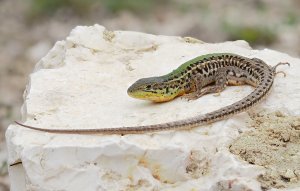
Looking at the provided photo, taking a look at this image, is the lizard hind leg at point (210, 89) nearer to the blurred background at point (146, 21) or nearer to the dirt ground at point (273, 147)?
the dirt ground at point (273, 147)

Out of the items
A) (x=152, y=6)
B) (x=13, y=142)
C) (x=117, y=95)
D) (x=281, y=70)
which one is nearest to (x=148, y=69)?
(x=117, y=95)

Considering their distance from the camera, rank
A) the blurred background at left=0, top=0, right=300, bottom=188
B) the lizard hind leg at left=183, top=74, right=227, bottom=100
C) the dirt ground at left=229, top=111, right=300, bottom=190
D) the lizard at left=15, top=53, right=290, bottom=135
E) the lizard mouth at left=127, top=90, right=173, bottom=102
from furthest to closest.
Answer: the blurred background at left=0, top=0, right=300, bottom=188
the lizard hind leg at left=183, top=74, right=227, bottom=100
the lizard mouth at left=127, top=90, right=173, bottom=102
the lizard at left=15, top=53, right=290, bottom=135
the dirt ground at left=229, top=111, right=300, bottom=190

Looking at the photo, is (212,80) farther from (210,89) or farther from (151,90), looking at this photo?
(151,90)

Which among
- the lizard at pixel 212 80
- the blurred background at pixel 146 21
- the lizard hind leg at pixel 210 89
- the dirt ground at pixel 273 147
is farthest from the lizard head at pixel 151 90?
the blurred background at pixel 146 21

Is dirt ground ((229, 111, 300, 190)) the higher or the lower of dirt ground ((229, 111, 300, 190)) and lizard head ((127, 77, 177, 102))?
the lower

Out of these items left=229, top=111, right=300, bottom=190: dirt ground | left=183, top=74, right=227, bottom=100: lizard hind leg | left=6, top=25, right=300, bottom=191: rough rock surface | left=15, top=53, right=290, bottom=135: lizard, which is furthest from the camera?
left=183, top=74, right=227, bottom=100: lizard hind leg

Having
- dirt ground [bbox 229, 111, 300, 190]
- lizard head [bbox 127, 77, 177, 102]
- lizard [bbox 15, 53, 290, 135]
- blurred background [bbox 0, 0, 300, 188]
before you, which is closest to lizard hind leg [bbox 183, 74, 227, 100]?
lizard [bbox 15, 53, 290, 135]

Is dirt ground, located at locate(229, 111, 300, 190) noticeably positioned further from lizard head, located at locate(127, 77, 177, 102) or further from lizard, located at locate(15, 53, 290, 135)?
lizard head, located at locate(127, 77, 177, 102)
